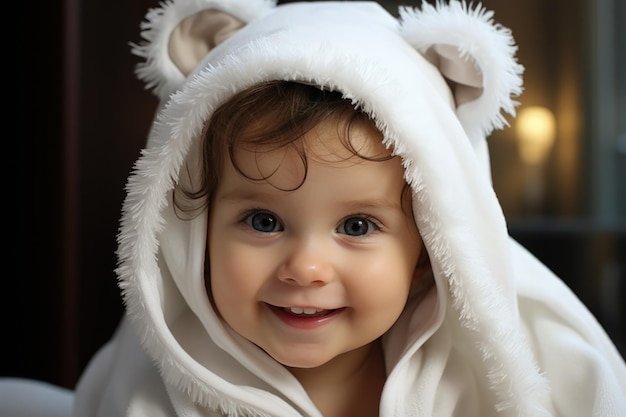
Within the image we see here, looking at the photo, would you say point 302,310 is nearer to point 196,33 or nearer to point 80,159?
point 196,33

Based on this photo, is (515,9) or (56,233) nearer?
(56,233)

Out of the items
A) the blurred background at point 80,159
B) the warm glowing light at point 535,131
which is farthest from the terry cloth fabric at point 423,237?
the warm glowing light at point 535,131

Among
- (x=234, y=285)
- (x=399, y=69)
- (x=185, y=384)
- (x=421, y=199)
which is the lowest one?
(x=185, y=384)

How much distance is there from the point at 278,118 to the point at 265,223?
108 mm

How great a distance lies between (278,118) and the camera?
73 cm

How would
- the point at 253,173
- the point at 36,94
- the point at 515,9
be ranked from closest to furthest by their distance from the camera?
1. the point at 253,173
2. the point at 36,94
3. the point at 515,9

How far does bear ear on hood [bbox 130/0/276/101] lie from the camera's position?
88cm

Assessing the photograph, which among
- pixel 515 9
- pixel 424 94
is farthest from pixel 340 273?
pixel 515 9

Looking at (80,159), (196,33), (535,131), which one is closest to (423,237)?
(196,33)

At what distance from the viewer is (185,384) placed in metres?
0.78

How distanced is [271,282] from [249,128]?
0.50 feet

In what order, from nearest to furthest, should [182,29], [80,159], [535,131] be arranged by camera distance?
[182,29], [80,159], [535,131]

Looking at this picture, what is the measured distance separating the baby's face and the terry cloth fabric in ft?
0.10

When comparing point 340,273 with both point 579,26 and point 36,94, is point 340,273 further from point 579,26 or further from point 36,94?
point 579,26
